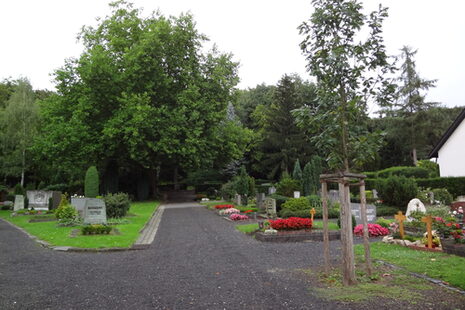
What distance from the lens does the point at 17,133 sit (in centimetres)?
3869

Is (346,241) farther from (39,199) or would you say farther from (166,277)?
(39,199)

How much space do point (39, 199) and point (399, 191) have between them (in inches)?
994

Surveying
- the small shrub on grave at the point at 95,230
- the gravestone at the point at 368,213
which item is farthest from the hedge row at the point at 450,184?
the small shrub on grave at the point at 95,230

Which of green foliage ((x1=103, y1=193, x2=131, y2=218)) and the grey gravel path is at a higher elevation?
green foliage ((x1=103, y1=193, x2=131, y2=218))

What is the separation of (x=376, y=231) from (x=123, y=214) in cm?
1251

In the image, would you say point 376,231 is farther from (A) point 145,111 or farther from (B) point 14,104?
(B) point 14,104

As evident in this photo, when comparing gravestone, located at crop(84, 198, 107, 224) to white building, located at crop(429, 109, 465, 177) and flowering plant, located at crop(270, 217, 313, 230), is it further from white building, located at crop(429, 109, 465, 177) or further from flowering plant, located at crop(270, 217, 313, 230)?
white building, located at crop(429, 109, 465, 177)

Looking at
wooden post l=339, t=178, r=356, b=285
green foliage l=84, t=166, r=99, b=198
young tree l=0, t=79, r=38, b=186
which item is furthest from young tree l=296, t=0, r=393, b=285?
young tree l=0, t=79, r=38, b=186

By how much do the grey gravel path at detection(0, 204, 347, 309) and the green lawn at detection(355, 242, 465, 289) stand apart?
1478 millimetres

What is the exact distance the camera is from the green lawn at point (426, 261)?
6.30 m

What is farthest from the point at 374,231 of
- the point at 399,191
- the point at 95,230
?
the point at 95,230

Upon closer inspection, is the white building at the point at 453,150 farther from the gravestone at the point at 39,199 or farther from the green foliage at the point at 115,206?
the gravestone at the point at 39,199

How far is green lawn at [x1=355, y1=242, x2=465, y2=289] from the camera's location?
20.7 ft

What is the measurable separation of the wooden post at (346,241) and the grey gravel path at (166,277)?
806 millimetres
